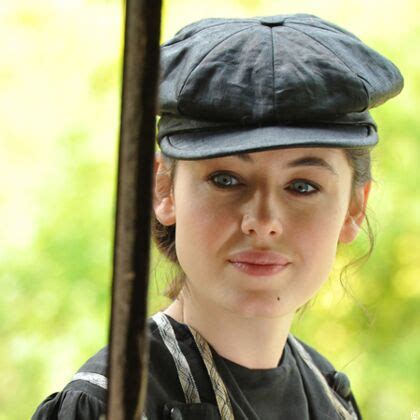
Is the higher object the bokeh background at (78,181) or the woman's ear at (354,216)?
the woman's ear at (354,216)

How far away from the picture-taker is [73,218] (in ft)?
8.11

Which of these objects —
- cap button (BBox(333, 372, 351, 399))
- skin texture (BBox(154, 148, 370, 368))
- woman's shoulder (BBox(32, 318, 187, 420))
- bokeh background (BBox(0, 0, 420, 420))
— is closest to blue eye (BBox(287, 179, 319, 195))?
skin texture (BBox(154, 148, 370, 368))

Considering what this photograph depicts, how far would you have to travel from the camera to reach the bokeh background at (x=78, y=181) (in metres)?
2.48

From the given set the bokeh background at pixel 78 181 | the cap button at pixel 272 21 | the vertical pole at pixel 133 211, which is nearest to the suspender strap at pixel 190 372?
the cap button at pixel 272 21

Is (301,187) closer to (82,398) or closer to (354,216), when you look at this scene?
(354,216)

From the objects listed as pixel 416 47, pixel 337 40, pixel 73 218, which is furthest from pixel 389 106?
pixel 337 40

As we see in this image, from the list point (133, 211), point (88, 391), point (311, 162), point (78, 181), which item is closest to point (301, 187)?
point (311, 162)

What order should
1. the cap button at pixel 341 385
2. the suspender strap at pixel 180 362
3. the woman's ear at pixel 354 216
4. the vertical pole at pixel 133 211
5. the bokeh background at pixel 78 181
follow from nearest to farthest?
the vertical pole at pixel 133 211
the suspender strap at pixel 180 362
the woman's ear at pixel 354 216
the cap button at pixel 341 385
the bokeh background at pixel 78 181

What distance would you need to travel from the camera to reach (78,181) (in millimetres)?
2479

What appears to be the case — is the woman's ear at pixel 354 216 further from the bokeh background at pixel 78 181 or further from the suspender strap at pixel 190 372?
the bokeh background at pixel 78 181

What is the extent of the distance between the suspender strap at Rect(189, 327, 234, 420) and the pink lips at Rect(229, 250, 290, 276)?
114mm

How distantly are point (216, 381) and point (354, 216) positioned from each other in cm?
24

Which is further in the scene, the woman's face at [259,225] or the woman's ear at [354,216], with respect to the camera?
the woman's ear at [354,216]

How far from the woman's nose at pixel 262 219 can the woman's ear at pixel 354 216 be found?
173 mm
